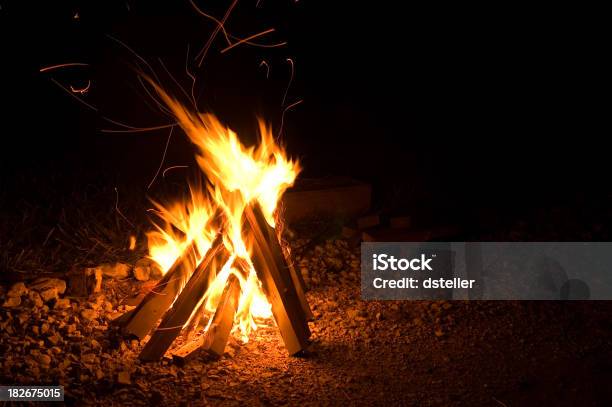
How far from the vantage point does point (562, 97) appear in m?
8.31

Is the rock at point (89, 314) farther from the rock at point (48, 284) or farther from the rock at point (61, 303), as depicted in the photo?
the rock at point (48, 284)

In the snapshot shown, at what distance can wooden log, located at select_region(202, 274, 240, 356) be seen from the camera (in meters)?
3.50

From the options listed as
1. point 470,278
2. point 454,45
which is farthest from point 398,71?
point 470,278

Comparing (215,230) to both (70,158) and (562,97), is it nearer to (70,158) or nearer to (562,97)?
(70,158)

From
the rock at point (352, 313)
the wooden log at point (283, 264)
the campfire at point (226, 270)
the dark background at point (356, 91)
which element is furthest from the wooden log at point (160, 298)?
the dark background at point (356, 91)

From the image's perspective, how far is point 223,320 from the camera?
3645 mm

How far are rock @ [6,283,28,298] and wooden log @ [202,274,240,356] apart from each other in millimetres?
1354

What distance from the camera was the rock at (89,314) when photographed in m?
3.89

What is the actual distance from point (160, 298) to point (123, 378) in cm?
65

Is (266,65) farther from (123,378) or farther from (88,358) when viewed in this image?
(123,378)

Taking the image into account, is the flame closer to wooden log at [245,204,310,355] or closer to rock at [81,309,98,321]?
wooden log at [245,204,310,355]

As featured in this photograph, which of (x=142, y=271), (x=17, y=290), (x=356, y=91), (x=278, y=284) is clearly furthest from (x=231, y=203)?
(x=356, y=91)

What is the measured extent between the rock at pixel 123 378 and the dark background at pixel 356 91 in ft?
10.7

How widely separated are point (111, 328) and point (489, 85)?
6540 millimetres
